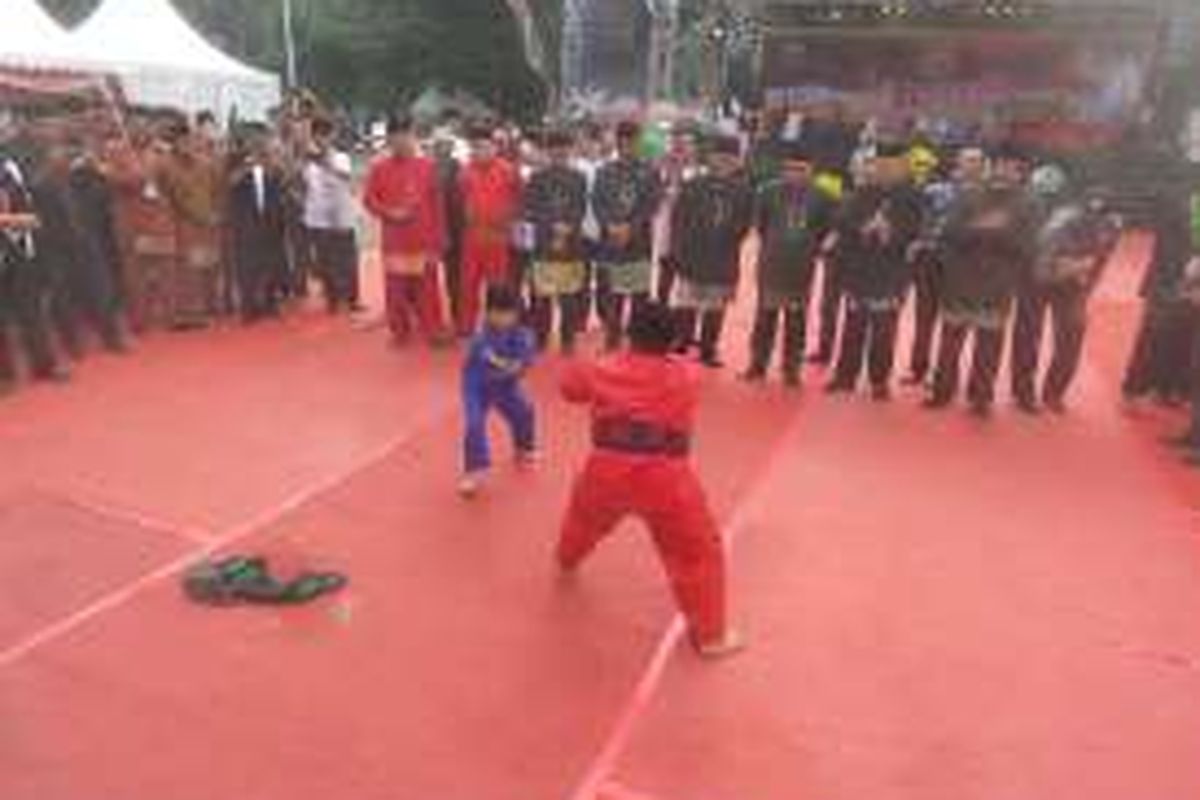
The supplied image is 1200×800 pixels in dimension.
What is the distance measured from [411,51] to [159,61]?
17.6m

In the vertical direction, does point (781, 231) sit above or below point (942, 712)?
above

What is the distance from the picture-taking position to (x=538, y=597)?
22.2 ft

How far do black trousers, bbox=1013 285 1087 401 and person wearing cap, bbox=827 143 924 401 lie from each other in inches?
32.9

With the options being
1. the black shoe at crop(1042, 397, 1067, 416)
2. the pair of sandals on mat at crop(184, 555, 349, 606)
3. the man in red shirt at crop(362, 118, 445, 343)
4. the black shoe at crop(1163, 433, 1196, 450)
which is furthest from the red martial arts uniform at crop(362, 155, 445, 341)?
the pair of sandals on mat at crop(184, 555, 349, 606)

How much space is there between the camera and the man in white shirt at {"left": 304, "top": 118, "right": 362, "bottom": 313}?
43.8 feet

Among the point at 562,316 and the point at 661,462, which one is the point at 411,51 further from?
the point at 661,462

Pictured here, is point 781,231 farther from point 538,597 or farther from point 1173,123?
point 1173,123

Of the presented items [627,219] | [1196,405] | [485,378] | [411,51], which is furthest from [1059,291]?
[411,51]

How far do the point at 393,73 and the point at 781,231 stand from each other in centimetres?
2628

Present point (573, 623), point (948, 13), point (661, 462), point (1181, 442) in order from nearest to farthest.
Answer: point (661, 462) < point (573, 623) < point (1181, 442) < point (948, 13)

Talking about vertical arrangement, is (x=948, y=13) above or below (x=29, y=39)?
above

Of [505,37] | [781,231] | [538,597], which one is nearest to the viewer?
[538,597]

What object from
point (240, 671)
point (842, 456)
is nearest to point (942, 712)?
point (240, 671)

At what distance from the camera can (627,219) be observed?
38.0 feet
